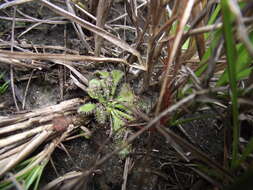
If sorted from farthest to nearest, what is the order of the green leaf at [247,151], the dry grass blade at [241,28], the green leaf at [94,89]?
1. the green leaf at [94,89]
2. the green leaf at [247,151]
3. the dry grass blade at [241,28]

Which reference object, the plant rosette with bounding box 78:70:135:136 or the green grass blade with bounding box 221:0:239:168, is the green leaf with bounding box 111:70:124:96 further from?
the green grass blade with bounding box 221:0:239:168

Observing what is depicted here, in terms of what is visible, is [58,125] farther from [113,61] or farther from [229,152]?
[229,152]

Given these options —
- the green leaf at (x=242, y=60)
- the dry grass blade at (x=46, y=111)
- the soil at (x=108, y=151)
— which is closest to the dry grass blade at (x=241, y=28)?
the green leaf at (x=242, y=60)

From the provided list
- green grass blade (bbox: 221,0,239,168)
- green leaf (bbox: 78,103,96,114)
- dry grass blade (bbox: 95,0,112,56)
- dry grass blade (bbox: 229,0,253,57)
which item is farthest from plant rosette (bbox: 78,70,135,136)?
dry grass blade (bbox: 229,0,253,57)

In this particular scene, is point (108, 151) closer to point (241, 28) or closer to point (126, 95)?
point (126, 95)

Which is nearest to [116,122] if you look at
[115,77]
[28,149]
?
[115,77]

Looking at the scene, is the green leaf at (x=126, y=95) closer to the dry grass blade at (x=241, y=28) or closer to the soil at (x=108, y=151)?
the soil at (x=108, y=151)

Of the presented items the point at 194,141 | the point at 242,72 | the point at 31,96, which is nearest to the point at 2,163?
the point at 31,96

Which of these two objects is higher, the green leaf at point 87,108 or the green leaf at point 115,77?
the green leaf at point 115,77
